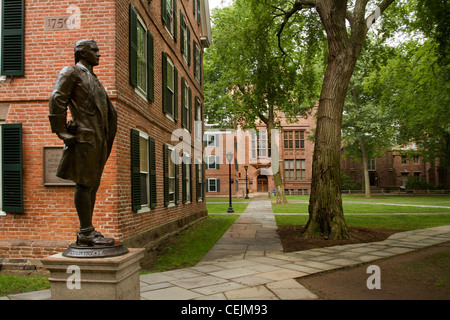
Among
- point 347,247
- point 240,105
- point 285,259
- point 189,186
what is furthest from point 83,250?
point 240,105

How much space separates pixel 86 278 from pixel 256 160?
4090 cm

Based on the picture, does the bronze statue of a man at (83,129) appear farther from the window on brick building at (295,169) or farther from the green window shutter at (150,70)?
the window on brick building at (295,169)

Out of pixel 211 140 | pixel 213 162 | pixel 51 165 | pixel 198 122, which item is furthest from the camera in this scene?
pixel 213 162

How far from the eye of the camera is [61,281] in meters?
3.49

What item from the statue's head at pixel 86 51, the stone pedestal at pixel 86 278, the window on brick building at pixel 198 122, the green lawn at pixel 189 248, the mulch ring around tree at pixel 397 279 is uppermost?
the window on brick building at pixel 198 122

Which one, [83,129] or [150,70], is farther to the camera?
[150,70]

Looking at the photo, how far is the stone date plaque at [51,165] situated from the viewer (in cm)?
725

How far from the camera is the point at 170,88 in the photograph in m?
12.2

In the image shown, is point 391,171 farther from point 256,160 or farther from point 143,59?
point 143,59

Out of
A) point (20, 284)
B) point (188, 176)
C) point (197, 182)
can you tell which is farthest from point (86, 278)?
point (197, 182)

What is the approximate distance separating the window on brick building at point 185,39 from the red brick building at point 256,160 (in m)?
20.5

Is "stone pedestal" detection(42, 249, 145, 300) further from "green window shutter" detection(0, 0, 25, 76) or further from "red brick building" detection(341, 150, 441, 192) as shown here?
"red brick building" detection(341, 150, 441, 192)

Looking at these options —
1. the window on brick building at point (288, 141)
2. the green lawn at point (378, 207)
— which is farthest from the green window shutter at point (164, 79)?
the window on brick building at point (288, 141)

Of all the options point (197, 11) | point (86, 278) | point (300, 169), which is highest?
point (197, 11)
